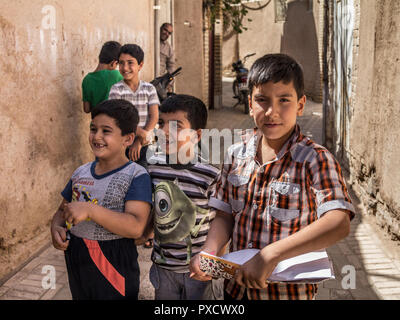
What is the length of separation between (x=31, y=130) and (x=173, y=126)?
92.1 inches

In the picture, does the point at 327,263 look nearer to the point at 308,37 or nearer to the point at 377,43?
the point at 377,43

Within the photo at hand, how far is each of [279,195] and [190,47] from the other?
11.1 meters

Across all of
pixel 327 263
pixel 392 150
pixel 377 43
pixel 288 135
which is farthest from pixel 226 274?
pixel 377 43

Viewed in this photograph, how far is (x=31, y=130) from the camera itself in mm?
4258

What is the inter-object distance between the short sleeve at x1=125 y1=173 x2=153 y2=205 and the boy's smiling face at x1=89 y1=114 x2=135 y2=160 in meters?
0.19

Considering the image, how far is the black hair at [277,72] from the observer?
5.54 feet

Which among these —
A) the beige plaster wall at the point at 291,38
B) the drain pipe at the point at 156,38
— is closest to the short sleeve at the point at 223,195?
the drain pipe at the point at 156,38

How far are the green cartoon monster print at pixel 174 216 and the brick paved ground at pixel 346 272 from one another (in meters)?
1.45

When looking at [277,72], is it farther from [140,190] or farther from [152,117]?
[152,117]

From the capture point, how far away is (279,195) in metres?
1.67

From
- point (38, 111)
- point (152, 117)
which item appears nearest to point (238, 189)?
point (152, 117)

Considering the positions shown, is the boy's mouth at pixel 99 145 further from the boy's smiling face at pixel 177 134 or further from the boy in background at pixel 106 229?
the boy's smiling face at pixel 177 134

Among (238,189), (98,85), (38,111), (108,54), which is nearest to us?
(238,189)

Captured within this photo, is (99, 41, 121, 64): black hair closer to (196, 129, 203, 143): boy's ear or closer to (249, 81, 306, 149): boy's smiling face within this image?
(196, 129, 203, 143): boy's ear
